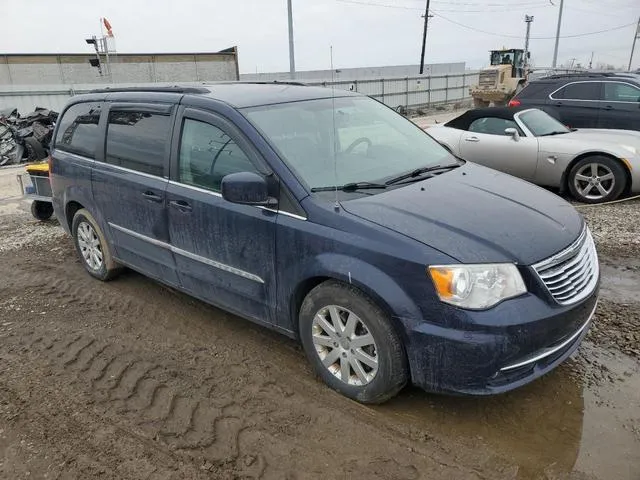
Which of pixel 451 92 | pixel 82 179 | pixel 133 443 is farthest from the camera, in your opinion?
pixel 451 92

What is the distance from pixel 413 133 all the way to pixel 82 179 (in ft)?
10.1

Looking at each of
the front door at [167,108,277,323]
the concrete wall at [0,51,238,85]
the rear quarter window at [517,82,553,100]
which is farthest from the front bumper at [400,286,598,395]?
the concrete wall at [0,51,238,85]

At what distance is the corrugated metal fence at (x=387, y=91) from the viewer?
18.8 meters

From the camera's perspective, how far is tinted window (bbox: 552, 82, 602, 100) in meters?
9.70

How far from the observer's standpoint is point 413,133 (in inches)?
170

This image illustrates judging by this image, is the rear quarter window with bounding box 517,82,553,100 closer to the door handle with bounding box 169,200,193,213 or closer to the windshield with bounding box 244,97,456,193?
the windshield with bounding box 244,97,456,193

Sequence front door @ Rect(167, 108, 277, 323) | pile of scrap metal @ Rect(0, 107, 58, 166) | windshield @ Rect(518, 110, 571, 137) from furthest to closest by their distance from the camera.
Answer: pile of scrap metal @ Rect(0, 107, 58, 166), windshield @ Rect(518, 110, 571, 137), front door @ Rect(167, 108, 277, 323)

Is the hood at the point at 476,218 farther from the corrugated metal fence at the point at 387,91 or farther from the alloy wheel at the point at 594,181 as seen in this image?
the corrugated metal fence at the point at 387,91

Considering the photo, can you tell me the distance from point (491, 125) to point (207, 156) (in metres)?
5.89

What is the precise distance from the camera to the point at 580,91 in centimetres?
977

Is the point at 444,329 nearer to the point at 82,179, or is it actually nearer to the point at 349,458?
the point at 349,458

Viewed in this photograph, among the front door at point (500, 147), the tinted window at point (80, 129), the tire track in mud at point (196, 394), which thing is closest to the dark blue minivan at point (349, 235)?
the tinted window at point (80, 129)

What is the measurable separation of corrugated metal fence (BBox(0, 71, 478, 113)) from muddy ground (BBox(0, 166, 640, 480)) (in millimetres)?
11939

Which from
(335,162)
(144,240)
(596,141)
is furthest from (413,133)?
(596,141)
